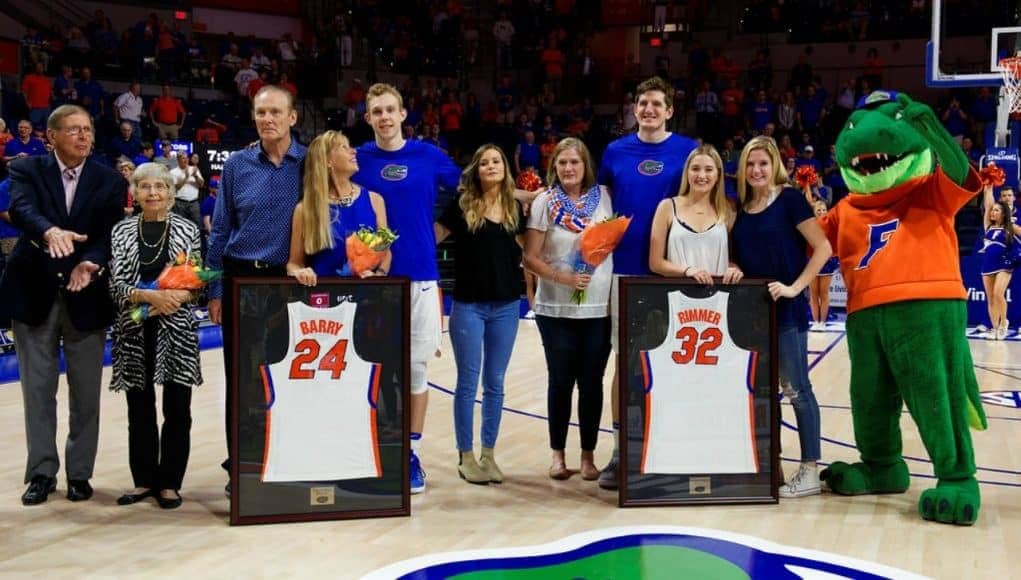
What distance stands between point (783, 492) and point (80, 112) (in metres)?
3.36

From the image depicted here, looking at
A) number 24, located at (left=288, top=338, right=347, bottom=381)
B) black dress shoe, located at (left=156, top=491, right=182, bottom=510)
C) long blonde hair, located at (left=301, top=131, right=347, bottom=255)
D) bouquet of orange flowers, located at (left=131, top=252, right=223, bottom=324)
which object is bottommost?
black dress shoe, located at (left=156, top=491, right=182, bottom=510)

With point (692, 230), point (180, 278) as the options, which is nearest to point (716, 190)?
point (692, 230)

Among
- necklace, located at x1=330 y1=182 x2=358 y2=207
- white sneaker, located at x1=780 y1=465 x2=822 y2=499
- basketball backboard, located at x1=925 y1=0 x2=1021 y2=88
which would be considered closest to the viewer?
necklace, located at x1=330 y1=182 x2=358 y2=207

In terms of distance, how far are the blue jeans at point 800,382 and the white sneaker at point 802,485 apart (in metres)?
0.06

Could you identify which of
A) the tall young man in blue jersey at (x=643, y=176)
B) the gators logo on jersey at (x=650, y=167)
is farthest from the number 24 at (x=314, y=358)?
the gators logo on jersey at (x=650, y=167)

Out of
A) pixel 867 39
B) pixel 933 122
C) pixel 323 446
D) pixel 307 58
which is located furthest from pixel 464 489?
pixel 867 39

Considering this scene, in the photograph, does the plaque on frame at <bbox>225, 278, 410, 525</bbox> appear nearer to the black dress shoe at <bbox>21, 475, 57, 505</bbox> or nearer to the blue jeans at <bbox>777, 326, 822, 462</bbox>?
the black dress shoe at <bbox>21, 475, 57, 505</bbox>

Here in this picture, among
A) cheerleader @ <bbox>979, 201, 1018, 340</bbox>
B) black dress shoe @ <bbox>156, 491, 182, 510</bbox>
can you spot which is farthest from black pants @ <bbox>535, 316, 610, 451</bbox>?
cheerleader @ <bbox>979, 201, 1018, 340</bbox>

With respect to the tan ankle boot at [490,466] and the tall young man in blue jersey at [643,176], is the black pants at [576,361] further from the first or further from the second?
A: the tan ankle boot at [490,466]

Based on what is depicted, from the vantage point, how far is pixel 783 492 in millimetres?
4348

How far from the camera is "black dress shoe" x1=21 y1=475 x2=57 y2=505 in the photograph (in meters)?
4.18

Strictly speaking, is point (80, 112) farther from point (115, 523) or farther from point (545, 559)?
point (545, 559)

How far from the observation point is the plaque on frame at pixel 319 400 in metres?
3.90

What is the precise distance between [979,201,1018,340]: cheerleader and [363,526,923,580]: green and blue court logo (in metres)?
7.73
